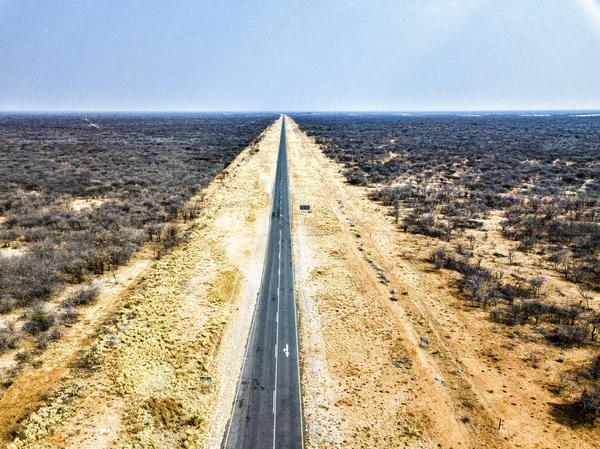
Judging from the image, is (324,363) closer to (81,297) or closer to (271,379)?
(271,379)

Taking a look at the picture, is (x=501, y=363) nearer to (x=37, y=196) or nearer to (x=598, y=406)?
(x=598, y=406)

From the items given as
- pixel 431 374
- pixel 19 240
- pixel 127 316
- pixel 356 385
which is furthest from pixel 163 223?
pixel 431 374

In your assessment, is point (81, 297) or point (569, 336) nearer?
point (569, 336)

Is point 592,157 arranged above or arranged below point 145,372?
above

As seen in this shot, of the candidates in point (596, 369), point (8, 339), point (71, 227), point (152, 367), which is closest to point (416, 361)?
point (596, 369)

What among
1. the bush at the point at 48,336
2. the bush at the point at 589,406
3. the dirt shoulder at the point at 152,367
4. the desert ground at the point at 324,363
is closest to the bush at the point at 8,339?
the bush at the point at 48,336

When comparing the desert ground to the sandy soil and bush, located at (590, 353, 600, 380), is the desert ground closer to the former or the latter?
the sandy soil
